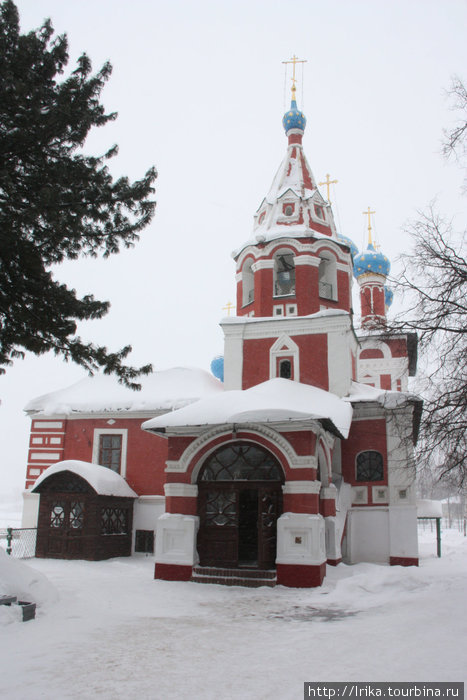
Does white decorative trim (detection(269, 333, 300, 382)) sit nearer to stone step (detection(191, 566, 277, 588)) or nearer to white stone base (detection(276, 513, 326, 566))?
white stone base (detection(276, 513, 326, 566))

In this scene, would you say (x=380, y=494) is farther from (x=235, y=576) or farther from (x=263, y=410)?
(x=263, y=410)

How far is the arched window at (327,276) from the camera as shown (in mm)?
18719

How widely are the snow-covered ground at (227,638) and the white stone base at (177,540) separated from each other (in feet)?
2.64

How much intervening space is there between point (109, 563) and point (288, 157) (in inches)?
560

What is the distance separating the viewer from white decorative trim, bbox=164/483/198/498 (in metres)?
13.4

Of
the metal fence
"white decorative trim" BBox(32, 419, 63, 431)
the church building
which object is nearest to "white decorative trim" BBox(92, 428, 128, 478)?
the church building

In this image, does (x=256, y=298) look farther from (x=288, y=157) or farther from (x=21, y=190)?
(x=21, y=190)

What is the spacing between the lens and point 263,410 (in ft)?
40.1

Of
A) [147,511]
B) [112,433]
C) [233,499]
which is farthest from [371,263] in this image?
[233,499]

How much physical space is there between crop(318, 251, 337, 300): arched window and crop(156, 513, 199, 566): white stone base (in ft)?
28.2

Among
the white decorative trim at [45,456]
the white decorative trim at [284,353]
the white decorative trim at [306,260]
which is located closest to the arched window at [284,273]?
the white decorative trim at [306,260]

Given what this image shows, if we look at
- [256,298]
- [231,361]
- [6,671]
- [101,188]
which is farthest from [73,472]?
[6,671]

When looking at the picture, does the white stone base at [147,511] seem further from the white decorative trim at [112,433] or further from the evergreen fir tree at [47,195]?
the evergreen fir tree at [47,195]

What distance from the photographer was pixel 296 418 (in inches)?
470
